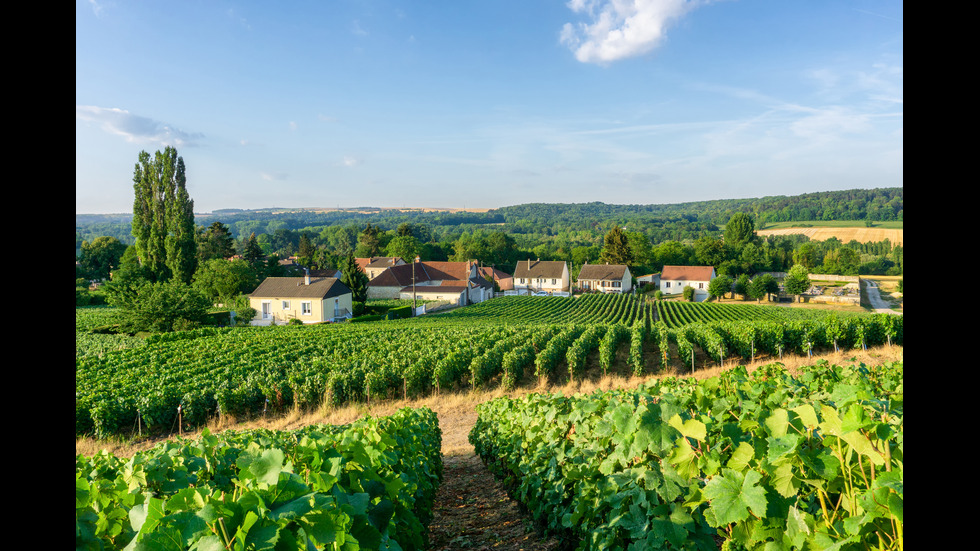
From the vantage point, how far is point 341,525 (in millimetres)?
1867

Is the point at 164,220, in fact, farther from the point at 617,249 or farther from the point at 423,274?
the point at 617,249

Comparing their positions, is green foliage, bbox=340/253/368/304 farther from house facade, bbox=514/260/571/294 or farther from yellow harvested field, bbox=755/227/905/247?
yellow harvested field, bbox=755/227/905/247

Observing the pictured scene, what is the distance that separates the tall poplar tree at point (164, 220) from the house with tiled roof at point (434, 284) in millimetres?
21396

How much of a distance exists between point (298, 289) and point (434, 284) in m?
25.3

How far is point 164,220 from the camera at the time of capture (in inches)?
1865

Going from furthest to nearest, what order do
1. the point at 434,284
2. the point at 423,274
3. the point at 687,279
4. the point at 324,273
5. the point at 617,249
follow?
the point at 617,249, the point at 324,273, the point at 687,279, the point at 423,274, the point at 434,284

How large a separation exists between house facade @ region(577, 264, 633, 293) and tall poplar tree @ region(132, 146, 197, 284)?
5484 centimetres

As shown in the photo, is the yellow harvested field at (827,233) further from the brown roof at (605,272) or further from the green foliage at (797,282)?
the brown roof at (605,272)

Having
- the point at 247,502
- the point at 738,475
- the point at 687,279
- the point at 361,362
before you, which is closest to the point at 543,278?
the point at 687,279

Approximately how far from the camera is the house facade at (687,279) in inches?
2857
